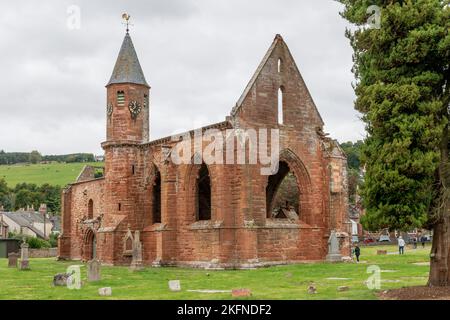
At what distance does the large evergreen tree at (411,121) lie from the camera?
625 inches

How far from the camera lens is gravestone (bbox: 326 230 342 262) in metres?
32.1

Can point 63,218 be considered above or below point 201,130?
below

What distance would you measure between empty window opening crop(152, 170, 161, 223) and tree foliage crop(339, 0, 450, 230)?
21.8 m

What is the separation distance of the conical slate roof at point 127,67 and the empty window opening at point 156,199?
608 centimetres

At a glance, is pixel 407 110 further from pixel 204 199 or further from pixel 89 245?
pixel 89 245

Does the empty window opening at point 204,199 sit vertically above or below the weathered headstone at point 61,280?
above

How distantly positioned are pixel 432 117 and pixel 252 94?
15.7 m

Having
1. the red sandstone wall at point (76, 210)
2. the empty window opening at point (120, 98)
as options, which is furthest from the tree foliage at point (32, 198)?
the empty window opening at point (120, 98)

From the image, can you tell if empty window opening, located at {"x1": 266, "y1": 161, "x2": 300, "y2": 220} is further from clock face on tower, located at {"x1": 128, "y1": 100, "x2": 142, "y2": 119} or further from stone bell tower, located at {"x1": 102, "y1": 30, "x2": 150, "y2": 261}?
clock face on tower, located at {"x1": 128, "y1": 100, "x2": 142, "y2": 119}

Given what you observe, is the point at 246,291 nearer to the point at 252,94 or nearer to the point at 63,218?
the point at 252,94

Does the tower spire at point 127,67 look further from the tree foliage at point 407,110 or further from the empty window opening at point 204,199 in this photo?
the tree foliage at point 407,110

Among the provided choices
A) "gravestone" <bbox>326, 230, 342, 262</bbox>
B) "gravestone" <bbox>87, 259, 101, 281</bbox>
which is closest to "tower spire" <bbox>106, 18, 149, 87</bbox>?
"gravestone" <bbox>326, 230, 342, 262</bbox>

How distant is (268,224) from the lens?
31062 mm
